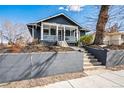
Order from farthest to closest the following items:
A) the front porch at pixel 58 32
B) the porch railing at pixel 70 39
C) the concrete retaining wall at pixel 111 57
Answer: the porch railing at pixel 70 39 → the front porch at pixel 58 32 → the concrete retaining wall at pixel 111 57

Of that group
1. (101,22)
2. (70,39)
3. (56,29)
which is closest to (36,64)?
(101,22)

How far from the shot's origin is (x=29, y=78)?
16.7 ft

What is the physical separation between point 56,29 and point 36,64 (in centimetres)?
1066

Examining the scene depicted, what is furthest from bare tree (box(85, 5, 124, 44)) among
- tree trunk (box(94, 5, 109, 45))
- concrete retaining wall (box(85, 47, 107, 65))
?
concrete retaining wall (box(85, 47, 107, 65))

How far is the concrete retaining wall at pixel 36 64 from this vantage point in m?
4.78

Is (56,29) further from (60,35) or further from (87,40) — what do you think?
(87,40)

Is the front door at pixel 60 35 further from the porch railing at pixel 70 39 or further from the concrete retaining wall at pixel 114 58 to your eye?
the concrete retaining wall at pixel 114 58

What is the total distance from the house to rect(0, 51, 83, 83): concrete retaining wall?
8.46 metres

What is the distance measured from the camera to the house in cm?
1477

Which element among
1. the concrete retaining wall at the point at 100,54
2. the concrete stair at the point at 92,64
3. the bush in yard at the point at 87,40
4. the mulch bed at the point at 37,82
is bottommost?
the mulch bed at the point at 37,82

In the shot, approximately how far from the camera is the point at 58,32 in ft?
53.3

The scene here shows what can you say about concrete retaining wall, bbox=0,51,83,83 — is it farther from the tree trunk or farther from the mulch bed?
the tree trunk

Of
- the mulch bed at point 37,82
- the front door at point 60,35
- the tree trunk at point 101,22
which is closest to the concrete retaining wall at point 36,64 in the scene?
the mulch bed at point 37,82

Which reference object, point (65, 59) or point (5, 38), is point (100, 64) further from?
point (5, 38)
